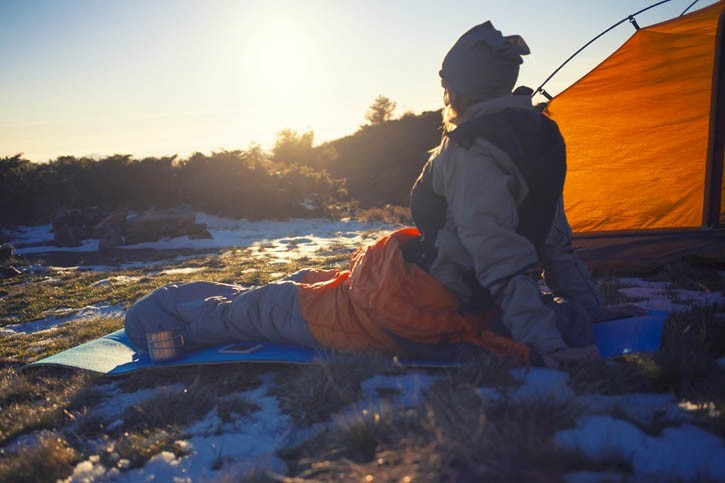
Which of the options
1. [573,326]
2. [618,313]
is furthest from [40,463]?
[618,313]

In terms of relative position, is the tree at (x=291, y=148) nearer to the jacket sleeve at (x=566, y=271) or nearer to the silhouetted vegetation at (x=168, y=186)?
the silhouetted vegetation at (x=168, y=186)

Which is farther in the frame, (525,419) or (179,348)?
(179,348)

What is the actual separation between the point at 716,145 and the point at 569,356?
3.36 metres

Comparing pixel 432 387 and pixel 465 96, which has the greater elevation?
pixel 465 96

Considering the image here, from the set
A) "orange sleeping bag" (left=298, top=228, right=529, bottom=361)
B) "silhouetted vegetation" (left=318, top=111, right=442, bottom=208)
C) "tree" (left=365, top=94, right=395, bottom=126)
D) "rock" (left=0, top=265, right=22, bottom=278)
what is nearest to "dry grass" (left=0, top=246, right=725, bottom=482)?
"orange sleeping bag" (left=298, top=228, right=529, bottom=361)

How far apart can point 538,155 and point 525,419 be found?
1220mm

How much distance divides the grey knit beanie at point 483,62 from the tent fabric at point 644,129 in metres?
3.12

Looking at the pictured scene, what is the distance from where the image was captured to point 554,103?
5.24 meters

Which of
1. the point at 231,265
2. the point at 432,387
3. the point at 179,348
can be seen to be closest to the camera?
the point at 432,387

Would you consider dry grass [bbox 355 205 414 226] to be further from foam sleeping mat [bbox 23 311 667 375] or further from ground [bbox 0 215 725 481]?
foam sleeping mat [bbox 23 311 667 375]

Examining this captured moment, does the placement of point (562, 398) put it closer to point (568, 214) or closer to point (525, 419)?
point (525, 419)

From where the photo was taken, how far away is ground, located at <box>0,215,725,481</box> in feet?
4.66

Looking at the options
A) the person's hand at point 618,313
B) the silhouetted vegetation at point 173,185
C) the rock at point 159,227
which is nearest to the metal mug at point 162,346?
the person's hand at point 618,313

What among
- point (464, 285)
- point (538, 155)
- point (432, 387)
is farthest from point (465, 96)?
point (432, 387)
